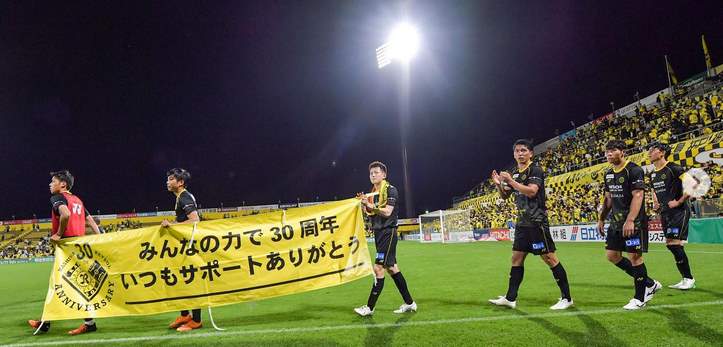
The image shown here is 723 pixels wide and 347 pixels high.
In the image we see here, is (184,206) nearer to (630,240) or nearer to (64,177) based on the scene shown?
(64,177)

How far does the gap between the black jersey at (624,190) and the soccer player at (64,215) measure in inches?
262

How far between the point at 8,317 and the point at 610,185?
932cm

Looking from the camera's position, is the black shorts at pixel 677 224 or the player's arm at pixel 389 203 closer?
the player's arm at pixel 389 203

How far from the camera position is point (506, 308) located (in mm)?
5500

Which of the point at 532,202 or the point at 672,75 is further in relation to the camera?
the point at 672,75

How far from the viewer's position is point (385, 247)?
545cm

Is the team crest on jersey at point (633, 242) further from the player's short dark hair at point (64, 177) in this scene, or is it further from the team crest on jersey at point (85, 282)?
the player's short dark hair at point (64, 177)

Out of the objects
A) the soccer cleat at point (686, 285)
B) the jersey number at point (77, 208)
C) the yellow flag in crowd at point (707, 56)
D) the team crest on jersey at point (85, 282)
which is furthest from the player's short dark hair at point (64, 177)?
the yellow flag in crowd at point (707, 56)

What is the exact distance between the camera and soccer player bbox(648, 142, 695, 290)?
650 centimetres

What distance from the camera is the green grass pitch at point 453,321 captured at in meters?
4.04

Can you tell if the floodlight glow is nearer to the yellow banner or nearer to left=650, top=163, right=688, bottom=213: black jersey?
left=650, top=163, right=688, bottom=213: black jersey

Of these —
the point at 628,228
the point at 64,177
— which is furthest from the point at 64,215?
the point at 628,228

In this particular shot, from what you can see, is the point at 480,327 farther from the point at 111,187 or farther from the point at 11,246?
the point at 111,187

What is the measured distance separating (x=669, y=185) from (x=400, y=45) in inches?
1152
